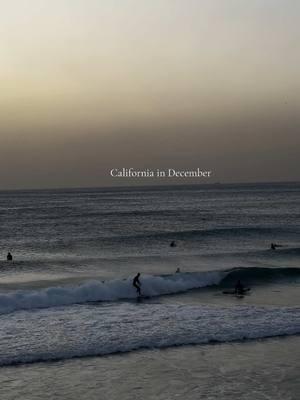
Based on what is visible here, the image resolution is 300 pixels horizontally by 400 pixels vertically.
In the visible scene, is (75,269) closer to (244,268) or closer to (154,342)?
(244,268)

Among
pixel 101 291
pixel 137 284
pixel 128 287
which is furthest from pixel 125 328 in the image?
pixel 137 284

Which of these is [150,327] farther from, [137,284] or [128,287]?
[137,284]

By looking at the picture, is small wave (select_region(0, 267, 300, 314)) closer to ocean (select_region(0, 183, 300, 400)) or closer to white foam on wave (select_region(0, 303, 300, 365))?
ocean (select_region(0, 183, 300, 400))

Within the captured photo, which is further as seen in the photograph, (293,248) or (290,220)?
(290,220)

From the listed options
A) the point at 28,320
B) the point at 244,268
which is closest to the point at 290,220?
the point at 244,268

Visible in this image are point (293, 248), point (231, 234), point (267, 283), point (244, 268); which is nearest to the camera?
point (267, 283)

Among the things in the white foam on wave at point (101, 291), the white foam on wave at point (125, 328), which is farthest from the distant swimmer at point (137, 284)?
the white foam on wave at point (125, 328)

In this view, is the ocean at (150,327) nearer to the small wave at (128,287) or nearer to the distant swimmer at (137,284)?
the small wave at (128,287)
